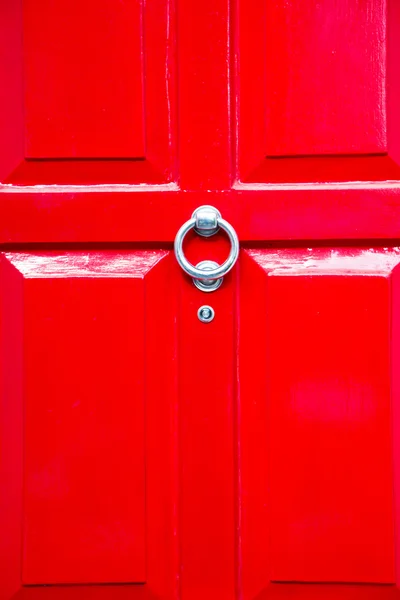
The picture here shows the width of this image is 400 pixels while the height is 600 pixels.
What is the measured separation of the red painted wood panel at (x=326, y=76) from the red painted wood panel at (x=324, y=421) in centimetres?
17

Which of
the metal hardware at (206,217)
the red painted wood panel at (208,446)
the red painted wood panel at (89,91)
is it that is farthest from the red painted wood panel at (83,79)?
the red painted wood panel at (208,446)

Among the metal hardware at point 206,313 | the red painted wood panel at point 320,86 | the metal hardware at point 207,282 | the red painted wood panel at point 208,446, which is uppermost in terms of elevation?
the red painted wood panel at point 320,86

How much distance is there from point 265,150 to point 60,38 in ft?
1.12

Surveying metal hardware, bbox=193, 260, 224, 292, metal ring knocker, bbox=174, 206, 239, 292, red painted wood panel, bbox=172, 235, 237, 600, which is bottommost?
red painted wood panel, bbox=172, 235, 237, 600

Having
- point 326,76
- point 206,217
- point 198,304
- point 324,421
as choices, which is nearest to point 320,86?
point 326,76

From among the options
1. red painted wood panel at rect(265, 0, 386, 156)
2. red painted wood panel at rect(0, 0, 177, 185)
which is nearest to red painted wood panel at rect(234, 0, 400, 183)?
red painted wood panel at rect(265, 0, 386, 156)

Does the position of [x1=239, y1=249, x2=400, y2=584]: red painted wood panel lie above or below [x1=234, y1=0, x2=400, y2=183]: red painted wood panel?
below

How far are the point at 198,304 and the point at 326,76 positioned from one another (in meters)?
0.38

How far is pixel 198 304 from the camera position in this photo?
2.81 feet

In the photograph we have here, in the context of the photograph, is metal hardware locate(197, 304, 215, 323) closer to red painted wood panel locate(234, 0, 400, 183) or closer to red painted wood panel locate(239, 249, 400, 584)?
red painted wood panel locate(239, 249, 400, 584)

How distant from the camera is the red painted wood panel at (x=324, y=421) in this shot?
33.1 inches

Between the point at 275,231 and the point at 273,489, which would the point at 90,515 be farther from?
the point at 275,231

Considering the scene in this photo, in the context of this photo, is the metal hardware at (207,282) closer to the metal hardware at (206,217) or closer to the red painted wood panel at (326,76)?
the metal hardware at (206,217)

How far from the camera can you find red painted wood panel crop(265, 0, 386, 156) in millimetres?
840
